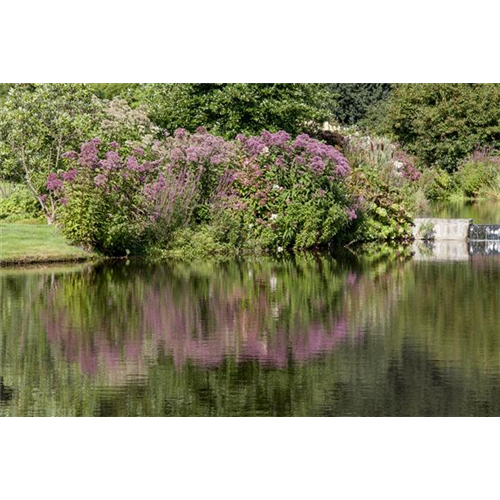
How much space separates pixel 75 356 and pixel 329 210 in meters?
9.75

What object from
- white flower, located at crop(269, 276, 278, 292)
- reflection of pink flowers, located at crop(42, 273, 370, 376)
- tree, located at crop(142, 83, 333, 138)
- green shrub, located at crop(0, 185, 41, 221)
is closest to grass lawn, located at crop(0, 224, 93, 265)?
green shrub, located at crop(0, 185, 41, 221)

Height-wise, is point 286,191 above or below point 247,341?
above

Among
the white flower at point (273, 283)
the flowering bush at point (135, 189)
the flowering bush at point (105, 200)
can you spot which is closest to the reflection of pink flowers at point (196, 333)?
the white flower at point (273, 283)

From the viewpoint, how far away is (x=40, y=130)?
19.6 metres

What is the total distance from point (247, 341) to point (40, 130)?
1046 centimetres

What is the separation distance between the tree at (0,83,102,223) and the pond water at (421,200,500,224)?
8.73 meters

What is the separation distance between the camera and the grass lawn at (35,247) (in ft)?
53.6

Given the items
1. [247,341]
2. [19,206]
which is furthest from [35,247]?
[247,341]

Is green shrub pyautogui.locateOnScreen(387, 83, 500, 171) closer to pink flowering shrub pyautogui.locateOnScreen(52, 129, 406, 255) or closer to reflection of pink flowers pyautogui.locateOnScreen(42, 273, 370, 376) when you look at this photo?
pink flowering shrub pyautogui.locateOnScreen(52, 129, 406, 255)

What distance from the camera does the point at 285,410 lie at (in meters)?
7.59

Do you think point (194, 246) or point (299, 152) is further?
point (299, 152)

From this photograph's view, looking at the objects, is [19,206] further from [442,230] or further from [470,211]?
[470,211]

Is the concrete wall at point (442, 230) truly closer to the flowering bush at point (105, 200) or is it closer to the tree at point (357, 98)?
the flowering bush at point (105, 200)

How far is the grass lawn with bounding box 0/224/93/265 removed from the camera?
16.3 m
